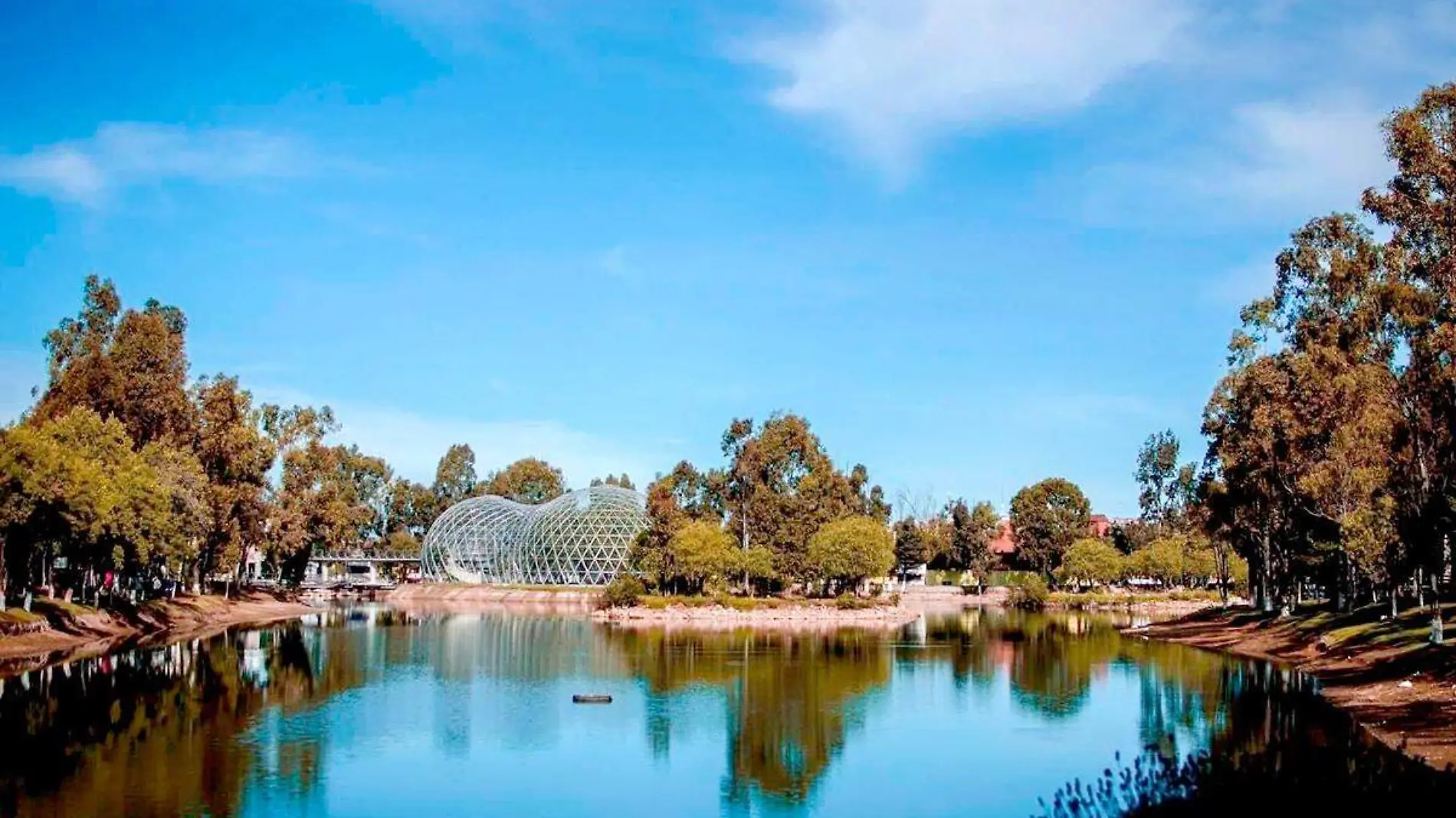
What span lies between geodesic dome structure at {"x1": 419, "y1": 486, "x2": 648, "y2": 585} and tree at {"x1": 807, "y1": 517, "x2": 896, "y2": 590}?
27343 mm

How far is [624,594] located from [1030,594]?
1984 inches

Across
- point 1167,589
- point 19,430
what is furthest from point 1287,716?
point 1167,589

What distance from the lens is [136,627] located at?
80.8 meters

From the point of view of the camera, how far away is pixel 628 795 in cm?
3225

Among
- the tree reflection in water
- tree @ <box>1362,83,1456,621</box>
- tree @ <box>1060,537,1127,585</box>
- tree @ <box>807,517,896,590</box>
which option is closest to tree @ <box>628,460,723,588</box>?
tree @ <box>807,517,896,590</box>

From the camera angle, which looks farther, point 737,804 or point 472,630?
point 472,630

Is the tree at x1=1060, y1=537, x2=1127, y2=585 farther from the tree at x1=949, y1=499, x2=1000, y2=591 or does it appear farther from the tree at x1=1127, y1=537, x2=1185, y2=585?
the tree at x1=949, y1=499, x2=1000, y2=591

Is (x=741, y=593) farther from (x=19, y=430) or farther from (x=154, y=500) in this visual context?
(x=19, y=430)

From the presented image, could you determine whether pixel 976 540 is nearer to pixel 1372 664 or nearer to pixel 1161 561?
pixel 1161 561

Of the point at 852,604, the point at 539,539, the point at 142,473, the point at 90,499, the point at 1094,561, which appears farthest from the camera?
the point at 539,539

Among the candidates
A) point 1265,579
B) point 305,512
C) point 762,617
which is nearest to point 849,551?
point 762,617

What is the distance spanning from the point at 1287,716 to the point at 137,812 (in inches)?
1405

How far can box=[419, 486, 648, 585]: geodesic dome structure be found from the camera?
151 m

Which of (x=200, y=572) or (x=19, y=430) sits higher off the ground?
(x=19, y=430)
